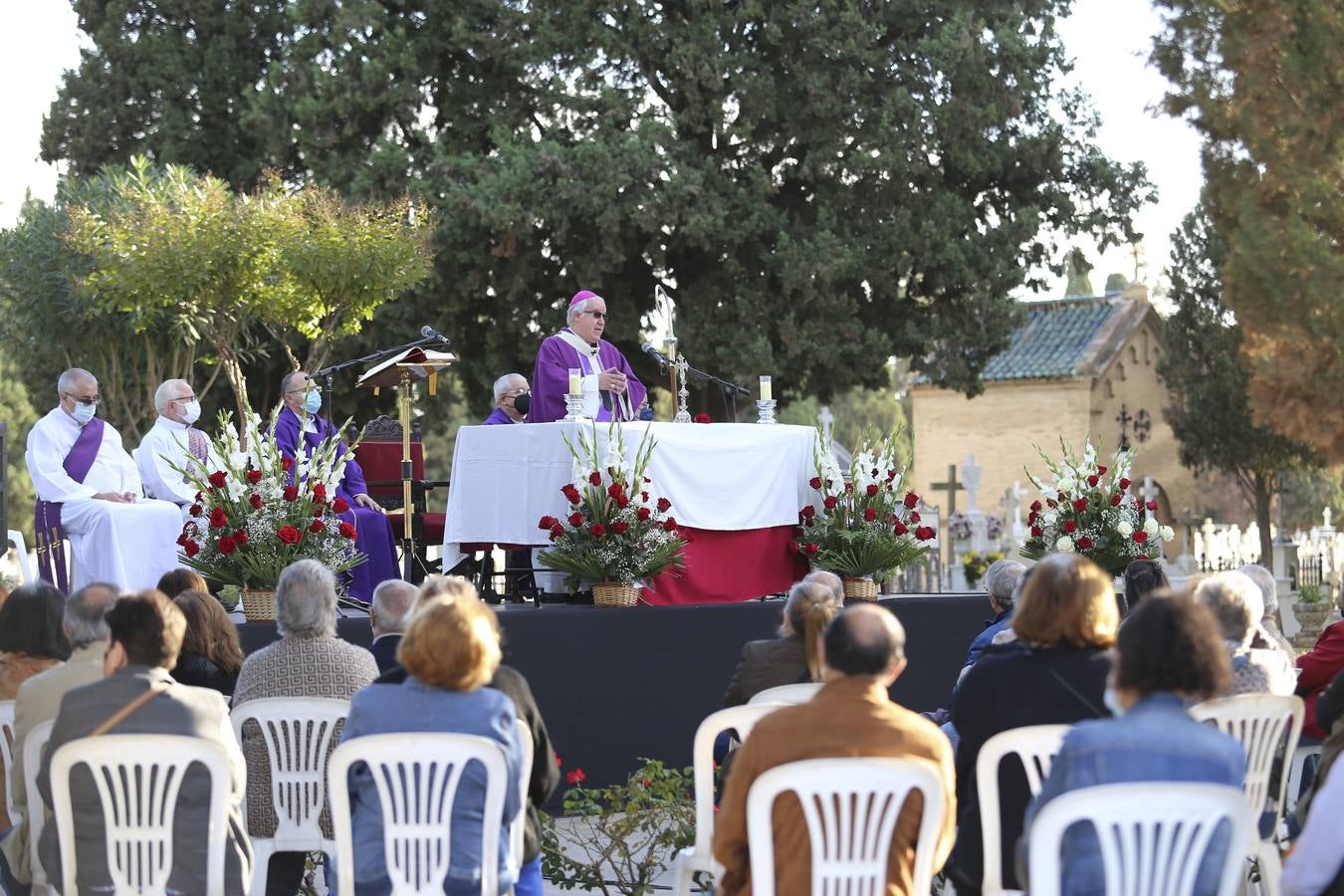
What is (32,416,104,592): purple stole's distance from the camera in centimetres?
1090

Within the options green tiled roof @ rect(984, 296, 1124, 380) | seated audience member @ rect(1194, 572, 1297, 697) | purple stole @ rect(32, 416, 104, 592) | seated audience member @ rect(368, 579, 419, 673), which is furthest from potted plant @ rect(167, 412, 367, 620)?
green tiled roof @ rect(984, 296, 1124, 380)

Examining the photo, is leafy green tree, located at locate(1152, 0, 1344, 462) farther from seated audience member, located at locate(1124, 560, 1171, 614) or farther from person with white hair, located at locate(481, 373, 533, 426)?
seated audience member, located at locate(1124, 560, 1171, 614)

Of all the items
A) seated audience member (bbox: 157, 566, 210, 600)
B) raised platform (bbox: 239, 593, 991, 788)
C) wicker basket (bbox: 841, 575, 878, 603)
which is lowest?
raised platform (bbox: 239, 593, 991, 788)

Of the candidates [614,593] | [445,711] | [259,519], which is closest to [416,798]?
[445,711]

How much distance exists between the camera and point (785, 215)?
22.8 m

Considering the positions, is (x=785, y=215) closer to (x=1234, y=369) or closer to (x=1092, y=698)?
(x=1234, y=369)

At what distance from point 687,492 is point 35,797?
17.1ft

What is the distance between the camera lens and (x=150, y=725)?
483cm

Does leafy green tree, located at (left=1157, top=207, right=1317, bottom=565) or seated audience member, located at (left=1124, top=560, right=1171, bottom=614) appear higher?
leafy green tree, located at (left=1157, top=207, right=1317, bottom=565)

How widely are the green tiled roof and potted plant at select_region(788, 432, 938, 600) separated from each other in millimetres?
27074

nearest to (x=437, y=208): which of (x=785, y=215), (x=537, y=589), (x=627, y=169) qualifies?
(x=627, y=169)

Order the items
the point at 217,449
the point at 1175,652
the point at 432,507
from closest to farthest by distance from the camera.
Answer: the point at 1175,652, the point at 217,449, the point at 432,507

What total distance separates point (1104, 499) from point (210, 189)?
1049cm

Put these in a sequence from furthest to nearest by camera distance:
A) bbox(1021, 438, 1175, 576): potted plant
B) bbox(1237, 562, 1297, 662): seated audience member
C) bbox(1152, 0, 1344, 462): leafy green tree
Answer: bbox(1152, 0, 1344, 462): leafy green tree → bbox(1021, 438, 1175, 576): potted plant → bbox(1237, 562, 1297, 662): seated audience member
